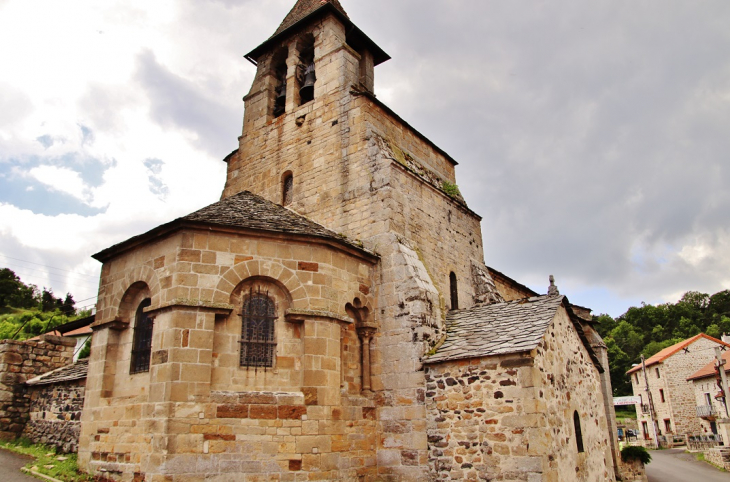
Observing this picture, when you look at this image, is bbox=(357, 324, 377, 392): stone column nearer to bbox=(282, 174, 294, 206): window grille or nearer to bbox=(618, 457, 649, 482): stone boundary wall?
bbox=(282, 174, 294, 206): window grille

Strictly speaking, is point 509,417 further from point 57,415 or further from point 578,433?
point 57,415

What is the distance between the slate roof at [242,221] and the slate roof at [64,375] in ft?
13.2

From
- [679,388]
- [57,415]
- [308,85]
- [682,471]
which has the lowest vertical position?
[682,471]

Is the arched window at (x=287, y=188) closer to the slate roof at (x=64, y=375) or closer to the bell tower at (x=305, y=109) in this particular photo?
the bell tower at (x=305, y=109)

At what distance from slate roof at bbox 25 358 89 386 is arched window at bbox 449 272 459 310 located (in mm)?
9281

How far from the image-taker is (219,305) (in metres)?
8.74

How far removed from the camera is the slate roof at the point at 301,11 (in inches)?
599

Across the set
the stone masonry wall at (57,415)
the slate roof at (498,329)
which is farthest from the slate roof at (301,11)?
the stone masonry wall at (57,415)

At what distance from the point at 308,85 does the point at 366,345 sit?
7.78 meters

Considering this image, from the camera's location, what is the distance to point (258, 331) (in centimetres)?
913

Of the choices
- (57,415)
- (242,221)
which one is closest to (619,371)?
(57,415)

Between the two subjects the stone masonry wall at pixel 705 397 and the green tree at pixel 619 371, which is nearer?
the stone masonry wall at pixel 705 397

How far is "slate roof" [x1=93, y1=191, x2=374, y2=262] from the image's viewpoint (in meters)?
9.15

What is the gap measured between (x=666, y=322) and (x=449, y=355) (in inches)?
2825
